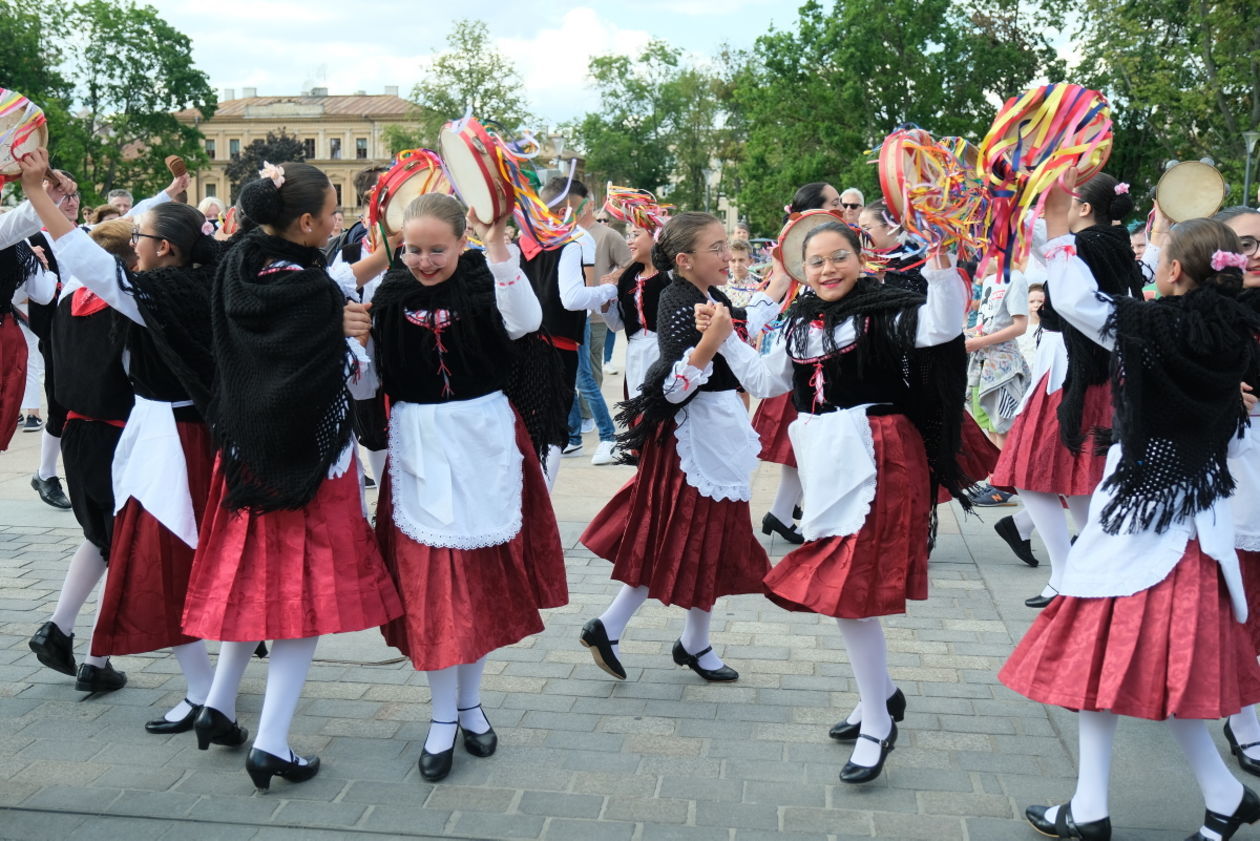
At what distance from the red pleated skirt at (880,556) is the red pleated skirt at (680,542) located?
2.15ft

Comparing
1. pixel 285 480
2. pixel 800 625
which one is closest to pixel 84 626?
pixel 285 480

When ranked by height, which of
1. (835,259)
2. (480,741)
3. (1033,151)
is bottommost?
(480,741)

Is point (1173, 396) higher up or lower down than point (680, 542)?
higher up

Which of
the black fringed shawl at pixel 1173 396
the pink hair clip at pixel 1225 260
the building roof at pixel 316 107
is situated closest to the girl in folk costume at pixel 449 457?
the black fringed shawl at pixel 1173 396

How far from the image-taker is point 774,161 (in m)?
43.0

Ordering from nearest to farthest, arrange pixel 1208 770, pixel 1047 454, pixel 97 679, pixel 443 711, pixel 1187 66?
pixel 1208 770, pixel 443 711, pixel 97 679, pixel 1047 454, pixel 1187 66

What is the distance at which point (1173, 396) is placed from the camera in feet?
10.5

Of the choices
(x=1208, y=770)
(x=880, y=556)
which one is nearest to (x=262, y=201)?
(x=880, y=556)

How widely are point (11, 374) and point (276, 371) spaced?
3.86 metres

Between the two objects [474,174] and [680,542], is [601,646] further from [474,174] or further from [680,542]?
[474,174]

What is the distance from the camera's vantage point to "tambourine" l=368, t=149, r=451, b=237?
417 centimetres

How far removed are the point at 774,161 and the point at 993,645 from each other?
39389 mm

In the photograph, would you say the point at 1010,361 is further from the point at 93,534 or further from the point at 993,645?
the point at 93,534

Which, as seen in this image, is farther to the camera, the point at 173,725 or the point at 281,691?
the point at 173,725
